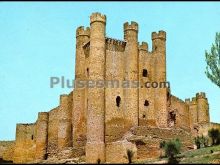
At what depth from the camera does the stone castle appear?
36000 mm

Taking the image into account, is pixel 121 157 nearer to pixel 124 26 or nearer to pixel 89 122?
pixel 89 122

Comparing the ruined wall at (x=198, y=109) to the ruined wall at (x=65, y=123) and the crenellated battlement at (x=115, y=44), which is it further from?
the ruined wall at (x=65, y=123)

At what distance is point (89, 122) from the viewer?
Answer: 36094mm

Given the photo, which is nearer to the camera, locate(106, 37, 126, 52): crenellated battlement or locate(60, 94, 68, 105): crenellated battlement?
locate(106, 37, 126, 52): crenellated battlement

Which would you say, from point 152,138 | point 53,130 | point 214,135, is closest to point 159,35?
point 152,138

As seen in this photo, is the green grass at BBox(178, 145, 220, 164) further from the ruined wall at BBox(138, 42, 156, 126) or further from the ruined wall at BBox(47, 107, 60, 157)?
the ruined wall at BBox(47, 107, 60, 157)

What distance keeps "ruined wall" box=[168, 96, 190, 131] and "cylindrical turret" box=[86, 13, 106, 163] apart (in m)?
7.76

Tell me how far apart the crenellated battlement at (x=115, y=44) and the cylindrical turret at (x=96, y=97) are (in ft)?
3.36

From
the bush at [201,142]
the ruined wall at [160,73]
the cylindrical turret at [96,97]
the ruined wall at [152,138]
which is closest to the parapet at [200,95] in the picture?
the ruined wall at [152,138]

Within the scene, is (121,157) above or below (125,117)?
below

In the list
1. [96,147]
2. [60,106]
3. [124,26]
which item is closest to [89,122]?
[96,147]

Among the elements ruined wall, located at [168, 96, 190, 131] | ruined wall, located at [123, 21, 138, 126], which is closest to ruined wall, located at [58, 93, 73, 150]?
ruined wall, located at [123, 21, 138, 126]

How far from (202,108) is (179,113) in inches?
82.1

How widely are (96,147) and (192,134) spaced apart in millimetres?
9437
